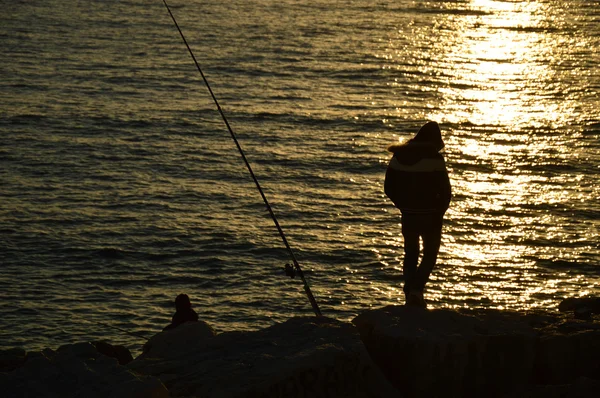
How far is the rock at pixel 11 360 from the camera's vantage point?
339 inches

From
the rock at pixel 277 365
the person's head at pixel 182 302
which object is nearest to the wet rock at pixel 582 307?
the rock at pixel 277 365

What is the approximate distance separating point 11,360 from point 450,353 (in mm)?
4025

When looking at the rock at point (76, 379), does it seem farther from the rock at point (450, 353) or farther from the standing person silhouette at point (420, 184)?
the standing person silhouette at point (420, 184)

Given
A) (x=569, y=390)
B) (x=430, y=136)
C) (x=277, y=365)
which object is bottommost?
(x=277, y=365)

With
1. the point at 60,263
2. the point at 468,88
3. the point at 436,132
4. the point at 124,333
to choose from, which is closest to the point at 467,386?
the point at 436,132

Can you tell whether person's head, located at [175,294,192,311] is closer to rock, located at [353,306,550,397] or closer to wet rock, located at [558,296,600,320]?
rock, located at [353,306,550,397]

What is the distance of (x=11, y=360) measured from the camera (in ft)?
28.9

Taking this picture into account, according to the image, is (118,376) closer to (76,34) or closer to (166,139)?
(166,139)

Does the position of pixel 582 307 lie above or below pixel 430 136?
below

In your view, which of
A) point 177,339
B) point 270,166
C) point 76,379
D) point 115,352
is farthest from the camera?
point 270,166

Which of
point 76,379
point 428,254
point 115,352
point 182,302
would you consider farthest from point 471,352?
point 115,352

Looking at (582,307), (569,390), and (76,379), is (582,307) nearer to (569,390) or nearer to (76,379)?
(569,390)

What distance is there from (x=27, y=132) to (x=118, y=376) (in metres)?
21.7

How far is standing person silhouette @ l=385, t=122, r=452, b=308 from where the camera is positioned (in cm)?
784
